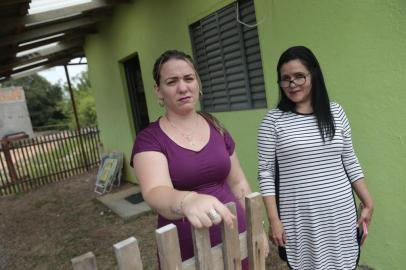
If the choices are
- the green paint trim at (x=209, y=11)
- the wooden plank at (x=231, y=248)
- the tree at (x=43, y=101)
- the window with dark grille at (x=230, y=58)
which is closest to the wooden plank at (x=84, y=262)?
the wooden plank at (x=231, y=248)

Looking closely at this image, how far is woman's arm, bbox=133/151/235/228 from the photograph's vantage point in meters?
0.91

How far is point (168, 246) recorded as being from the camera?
3.20ft

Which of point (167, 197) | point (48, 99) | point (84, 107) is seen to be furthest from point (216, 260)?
point (48, 99)

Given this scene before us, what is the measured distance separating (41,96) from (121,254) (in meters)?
36.8

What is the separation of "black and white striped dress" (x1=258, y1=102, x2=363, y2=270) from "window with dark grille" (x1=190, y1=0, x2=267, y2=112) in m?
1.64

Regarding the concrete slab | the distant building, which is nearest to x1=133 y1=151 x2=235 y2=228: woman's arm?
the concrete slab

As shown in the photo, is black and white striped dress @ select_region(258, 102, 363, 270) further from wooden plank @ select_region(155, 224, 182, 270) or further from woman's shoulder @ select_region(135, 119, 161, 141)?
wooden plank @ select_region(155, 224, 182, 270)

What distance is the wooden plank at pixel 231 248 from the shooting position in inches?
43.5

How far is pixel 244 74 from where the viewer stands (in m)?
3.51

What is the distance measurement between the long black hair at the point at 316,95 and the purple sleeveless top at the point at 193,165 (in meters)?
0.56

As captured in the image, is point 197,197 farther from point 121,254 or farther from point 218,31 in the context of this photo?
point 218,31

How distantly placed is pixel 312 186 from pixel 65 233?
445 centimetres

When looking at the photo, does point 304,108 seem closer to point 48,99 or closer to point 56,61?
point 56,61

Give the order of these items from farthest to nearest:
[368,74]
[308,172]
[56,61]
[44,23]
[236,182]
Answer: [56,61]
[44,23]
[368,74]
[308,172]
[236,182]
